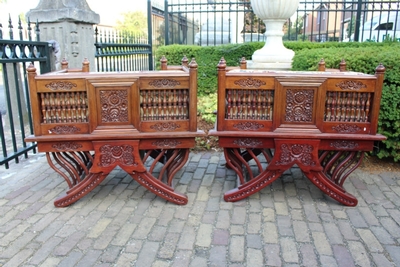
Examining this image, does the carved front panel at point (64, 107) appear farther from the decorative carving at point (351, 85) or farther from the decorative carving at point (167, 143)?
the decorative carving at point (351, 85)

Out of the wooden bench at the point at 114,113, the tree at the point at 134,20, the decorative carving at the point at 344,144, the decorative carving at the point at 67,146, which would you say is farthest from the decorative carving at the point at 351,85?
the tree at the point at 134,20

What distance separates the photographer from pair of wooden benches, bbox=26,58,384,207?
2.87m

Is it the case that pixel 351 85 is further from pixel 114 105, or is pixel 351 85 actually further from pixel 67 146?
pixel 67 146

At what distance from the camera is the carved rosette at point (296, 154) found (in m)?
3.01

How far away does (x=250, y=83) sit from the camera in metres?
2.94

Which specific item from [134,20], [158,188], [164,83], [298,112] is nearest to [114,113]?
[164,83]

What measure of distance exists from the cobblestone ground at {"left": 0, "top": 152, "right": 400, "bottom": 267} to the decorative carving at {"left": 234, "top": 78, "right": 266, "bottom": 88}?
3.60 feet

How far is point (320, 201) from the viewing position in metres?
3.28

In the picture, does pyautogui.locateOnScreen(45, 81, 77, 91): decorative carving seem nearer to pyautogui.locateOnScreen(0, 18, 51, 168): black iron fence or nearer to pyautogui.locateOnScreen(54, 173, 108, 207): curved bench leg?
pyautogui.locateOnScreen(54, 173, 108, 207): curved bench leg

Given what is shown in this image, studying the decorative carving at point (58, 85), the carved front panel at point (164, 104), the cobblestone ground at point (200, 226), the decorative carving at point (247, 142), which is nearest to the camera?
the cobblestone ground at point (200, 226)

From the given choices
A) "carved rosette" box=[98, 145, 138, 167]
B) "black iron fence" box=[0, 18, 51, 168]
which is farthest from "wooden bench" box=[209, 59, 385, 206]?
"black iron fence" box=[0, 18, 51, 168]

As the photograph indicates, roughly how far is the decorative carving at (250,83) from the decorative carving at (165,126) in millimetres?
635

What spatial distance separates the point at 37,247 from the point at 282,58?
14.0 feet

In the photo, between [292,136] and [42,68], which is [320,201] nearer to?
[292,136]
